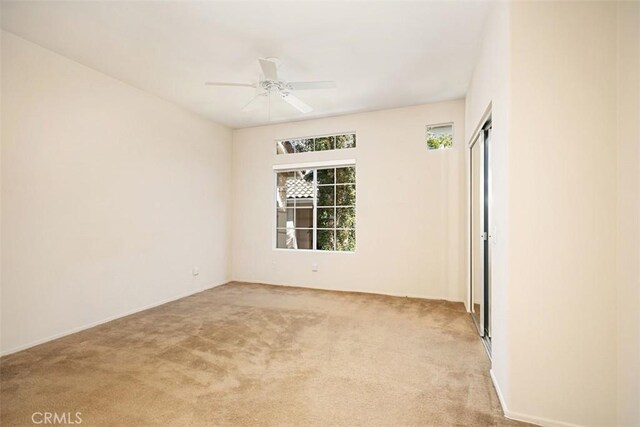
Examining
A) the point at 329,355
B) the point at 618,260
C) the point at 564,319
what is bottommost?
the point at 329,355

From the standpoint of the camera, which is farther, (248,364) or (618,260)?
(248,364)

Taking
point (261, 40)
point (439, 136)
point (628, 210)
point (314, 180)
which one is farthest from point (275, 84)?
point (628, 210)

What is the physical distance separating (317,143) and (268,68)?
251 cm

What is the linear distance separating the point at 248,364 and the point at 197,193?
3246 mm

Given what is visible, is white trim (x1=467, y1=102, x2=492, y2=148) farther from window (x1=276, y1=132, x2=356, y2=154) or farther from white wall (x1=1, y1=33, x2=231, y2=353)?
white wall (x1=1, y1=33, x2=231, y2=353)

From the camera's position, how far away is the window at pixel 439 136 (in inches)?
177

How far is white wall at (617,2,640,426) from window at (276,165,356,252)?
3.55 meters

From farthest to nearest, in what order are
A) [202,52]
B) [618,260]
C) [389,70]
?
[389,70]
[202,52]
[618,260]

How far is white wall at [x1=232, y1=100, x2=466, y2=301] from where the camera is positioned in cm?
441

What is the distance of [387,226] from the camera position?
186 inches

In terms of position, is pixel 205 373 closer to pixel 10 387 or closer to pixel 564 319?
pixel 10 387

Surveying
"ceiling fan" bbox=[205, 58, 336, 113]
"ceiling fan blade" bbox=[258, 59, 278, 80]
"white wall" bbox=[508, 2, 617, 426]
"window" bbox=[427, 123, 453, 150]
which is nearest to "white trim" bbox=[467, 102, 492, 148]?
"window" bbox=[427, 123, 453, 150]

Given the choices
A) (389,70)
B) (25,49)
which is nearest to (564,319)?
(389,70)

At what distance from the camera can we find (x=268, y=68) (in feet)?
9.28
